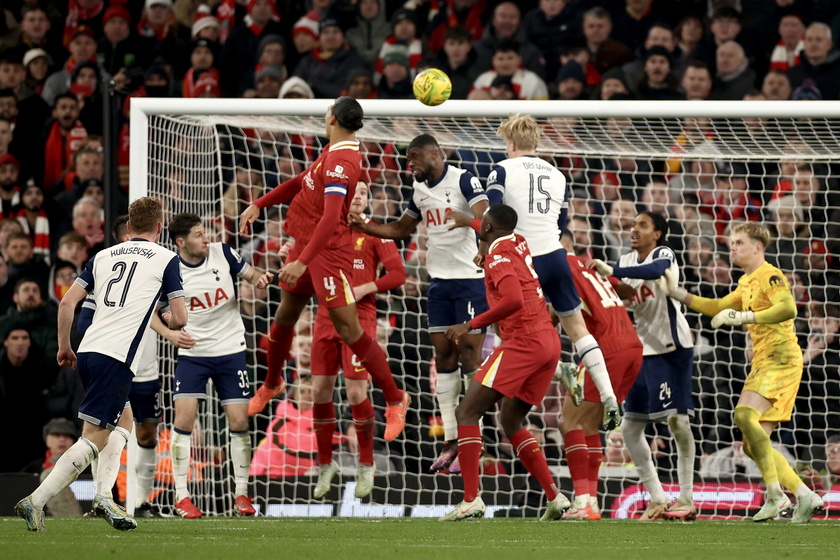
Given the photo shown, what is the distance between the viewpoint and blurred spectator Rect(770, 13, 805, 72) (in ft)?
38.6

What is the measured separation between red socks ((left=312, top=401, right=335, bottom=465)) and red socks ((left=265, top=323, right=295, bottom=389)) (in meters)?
0.36

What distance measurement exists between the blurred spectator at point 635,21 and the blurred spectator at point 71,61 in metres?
5.90

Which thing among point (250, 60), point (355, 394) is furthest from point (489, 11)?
point (355, 394)

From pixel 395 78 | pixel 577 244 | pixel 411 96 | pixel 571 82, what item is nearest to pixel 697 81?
pixel 571 82

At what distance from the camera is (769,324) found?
7820 mm

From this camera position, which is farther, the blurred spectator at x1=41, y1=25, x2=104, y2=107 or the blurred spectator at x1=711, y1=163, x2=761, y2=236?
the blurred spectator at x1=41, y1=25, x2=104, y2=107

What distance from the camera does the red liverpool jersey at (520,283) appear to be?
281 inches

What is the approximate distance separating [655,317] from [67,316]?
13.5 ft

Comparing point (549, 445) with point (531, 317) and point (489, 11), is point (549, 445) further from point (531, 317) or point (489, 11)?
point (489, 11)

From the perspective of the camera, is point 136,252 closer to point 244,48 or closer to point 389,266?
point 389,266

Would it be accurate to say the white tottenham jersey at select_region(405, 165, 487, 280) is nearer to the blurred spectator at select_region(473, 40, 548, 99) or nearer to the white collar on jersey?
the white collar on jersey

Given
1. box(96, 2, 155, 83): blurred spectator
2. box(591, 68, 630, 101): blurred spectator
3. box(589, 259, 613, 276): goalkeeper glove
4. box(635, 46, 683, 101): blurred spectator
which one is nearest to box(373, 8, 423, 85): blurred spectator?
box(591, 68, 630, 101): blurred spectator

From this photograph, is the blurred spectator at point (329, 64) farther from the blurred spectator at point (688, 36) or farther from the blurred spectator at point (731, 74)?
the blurred spectator at point (731, 74)

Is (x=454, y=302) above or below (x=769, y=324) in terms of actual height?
above
